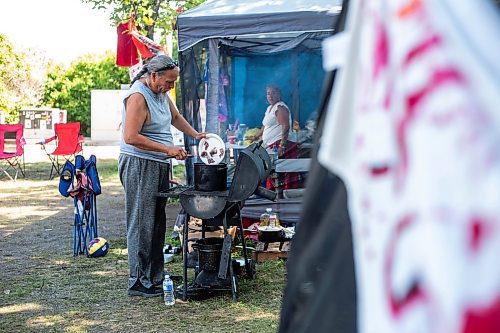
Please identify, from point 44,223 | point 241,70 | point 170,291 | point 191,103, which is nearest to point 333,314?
point 170,291

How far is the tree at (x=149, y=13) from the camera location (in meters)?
11.1

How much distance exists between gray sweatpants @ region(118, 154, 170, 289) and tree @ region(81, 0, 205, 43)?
19.1ft

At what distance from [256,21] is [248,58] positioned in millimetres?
1667

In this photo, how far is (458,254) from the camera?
851 millimetres

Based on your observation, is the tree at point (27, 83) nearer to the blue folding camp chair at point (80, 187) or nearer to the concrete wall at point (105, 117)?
the concrete wall at point (105, 117)

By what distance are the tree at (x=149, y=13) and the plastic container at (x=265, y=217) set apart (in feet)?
14.5

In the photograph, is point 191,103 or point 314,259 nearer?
point 314,259

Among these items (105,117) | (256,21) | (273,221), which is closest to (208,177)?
(273,221)

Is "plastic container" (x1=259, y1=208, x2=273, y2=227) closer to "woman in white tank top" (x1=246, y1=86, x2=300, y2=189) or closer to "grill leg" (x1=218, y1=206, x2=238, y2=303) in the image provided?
"woman in white tank top" (x1=246, y1=86, x2=300, y2=189)

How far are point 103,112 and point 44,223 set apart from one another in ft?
54.6

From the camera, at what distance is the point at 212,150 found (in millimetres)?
5996

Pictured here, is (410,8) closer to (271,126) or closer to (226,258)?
(226,258)

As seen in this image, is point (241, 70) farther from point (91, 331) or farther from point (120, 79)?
point (120, 79)

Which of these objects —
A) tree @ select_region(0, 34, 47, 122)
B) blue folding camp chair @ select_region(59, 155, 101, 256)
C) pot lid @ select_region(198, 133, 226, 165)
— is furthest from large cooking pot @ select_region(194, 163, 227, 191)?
tree @ select_region(0, 34, 47, 122)
